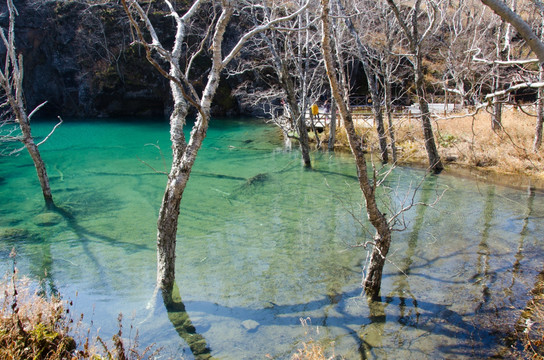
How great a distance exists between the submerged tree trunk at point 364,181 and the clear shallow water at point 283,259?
40 cm

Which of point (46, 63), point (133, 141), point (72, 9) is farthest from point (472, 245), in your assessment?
point (46, 63)

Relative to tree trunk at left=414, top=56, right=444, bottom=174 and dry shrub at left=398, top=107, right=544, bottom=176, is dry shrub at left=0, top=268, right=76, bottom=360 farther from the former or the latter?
dry shrub at left=398, top=107, right=544, bottom=176

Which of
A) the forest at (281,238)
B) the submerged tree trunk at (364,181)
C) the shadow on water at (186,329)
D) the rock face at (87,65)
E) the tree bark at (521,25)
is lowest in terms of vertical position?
the shadow on water at (186,329)

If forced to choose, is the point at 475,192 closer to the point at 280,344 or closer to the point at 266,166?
the point at 266,166

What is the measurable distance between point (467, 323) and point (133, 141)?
938 inches

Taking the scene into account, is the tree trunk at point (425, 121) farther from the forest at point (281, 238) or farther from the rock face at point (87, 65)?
the rock face at point (87, 65)

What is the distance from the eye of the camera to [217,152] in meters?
21.8

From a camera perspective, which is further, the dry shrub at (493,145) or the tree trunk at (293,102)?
the tree trunk at (293,102)

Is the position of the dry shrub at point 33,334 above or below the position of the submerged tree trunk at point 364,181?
below

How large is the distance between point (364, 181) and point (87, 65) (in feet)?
123

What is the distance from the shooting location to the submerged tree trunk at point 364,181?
5035 mm

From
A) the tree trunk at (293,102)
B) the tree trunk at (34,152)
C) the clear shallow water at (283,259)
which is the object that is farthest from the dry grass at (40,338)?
the tree trunk at (293,102)

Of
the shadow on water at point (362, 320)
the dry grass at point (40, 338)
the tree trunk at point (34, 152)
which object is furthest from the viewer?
the tree trunk at point (34, 152)

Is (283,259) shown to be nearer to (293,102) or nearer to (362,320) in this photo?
(362,320)
